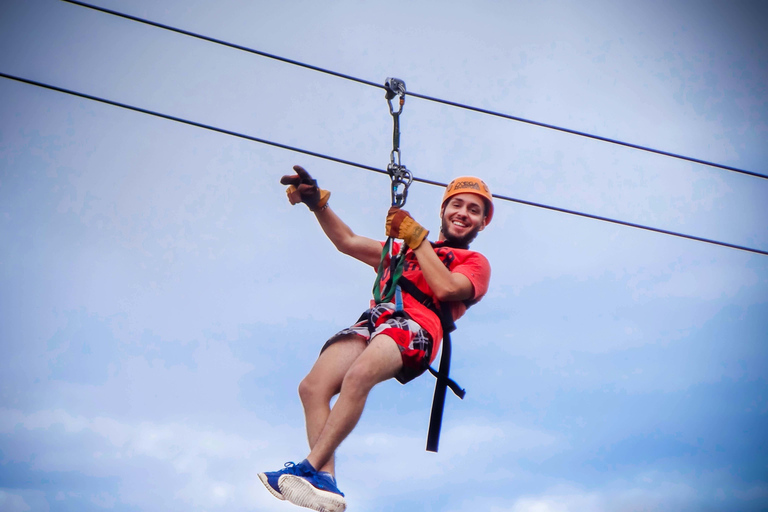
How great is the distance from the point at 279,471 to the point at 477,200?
2019 millimetres

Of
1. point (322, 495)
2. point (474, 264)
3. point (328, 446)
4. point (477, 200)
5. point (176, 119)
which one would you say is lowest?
point (322, 495)

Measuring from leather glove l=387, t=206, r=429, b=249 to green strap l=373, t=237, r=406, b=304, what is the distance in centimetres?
15

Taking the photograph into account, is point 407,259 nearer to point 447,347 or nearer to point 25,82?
point 447,347

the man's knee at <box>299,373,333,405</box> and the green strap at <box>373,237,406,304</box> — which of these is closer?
the man's knee at <box>299,373,333,405</box>

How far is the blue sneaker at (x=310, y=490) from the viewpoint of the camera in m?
3.52

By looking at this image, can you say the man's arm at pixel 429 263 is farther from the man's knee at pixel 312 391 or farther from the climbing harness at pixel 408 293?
the man's knee at pixel 312 391

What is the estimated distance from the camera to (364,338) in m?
4.03

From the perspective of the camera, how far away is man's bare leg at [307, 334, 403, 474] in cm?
367

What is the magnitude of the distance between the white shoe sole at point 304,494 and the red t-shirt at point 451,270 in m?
0.94

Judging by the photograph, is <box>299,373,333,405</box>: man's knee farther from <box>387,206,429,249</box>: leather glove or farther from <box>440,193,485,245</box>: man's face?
<box>440,193,485,245</box>: man's face

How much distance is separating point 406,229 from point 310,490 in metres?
1.43

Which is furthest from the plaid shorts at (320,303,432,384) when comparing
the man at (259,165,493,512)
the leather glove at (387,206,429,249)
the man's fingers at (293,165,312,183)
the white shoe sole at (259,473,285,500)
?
the man's fingers at (293,165,312,183)

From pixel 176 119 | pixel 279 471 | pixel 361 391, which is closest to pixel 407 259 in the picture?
pixel 361 391

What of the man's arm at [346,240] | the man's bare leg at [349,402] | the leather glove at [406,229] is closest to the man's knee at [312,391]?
the man's bare leg at [349,402]
